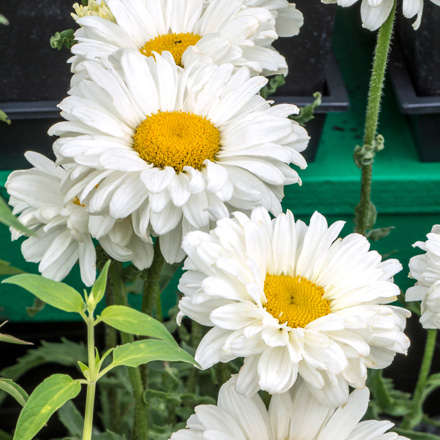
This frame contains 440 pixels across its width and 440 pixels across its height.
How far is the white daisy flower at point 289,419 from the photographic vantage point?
19.4 inches

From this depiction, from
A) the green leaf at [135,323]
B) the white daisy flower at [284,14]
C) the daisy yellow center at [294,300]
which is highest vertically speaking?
the white daisy flower at [284,14]

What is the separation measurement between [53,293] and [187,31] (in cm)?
28

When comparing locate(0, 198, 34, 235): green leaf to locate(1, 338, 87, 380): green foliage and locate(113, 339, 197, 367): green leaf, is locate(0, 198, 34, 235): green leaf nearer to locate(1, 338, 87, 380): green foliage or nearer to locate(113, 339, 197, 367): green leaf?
locate(113, 339, 197, 367): green leaf

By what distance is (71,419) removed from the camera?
783mm

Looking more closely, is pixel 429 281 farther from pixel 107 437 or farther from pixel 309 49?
pixel 309 49

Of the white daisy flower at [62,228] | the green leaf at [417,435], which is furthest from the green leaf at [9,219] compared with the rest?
the green leaf at [417,435]

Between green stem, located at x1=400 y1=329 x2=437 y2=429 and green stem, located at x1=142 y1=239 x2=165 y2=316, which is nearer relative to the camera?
green stem, located at x1=142 y1=239 x2=165 y2=316

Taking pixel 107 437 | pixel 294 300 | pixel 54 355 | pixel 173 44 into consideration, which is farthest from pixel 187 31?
pixel 54 355

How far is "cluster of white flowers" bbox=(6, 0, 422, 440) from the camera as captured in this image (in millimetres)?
467

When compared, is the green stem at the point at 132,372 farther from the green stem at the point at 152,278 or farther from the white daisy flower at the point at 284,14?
the white daisy flower at the point at 284,14

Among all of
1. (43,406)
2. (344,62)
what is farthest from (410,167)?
(43,406)

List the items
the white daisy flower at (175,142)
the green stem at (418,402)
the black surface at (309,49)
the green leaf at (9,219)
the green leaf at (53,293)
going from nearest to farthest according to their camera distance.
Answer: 1. the green leaf at (9,219)
2. the green leaf at (53,293)
3. the white daisy flower at (175,142)
4. the green stem at (418,402)
5. the black surface at (309,49)

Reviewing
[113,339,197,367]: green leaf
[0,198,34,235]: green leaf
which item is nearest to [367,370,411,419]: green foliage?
[113,339,197,367]: green leaf

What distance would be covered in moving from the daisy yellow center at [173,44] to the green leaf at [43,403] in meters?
0.29
